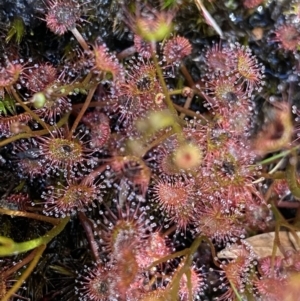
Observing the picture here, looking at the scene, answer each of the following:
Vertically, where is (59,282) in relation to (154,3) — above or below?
below

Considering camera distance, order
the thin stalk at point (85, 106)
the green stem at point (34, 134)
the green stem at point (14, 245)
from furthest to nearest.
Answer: the thin stalk at point (85, 106)
the green stem at point (34, 134)
the green stem at point (14, 245)

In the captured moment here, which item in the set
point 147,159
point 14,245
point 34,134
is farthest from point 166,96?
point 14,245

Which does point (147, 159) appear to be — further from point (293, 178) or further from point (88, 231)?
point (293, 178)

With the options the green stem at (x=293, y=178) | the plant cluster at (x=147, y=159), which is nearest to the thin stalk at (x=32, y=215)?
the plant cluster at (x=147, y=159)

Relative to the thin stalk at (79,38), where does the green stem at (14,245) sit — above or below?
below

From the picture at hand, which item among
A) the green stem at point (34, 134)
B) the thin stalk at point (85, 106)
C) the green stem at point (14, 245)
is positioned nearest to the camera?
the green stem at point (14, 245)

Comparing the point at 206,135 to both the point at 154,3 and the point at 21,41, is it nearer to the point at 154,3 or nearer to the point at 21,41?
the point at 154,3

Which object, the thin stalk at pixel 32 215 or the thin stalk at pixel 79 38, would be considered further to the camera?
the thin stalk at pixel 79 38

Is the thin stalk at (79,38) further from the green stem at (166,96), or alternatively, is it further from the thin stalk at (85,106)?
the green stem at (166,96)

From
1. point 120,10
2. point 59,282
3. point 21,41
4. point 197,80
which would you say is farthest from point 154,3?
point 59,282
